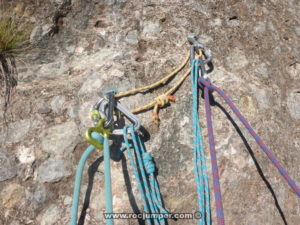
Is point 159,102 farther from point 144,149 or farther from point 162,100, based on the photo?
point 144,149

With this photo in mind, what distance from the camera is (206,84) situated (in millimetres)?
1499

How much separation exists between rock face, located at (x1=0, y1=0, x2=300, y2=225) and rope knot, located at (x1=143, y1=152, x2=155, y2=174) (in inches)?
A: 3.2

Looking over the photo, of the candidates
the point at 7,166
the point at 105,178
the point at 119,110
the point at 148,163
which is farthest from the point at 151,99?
the point at 7,166

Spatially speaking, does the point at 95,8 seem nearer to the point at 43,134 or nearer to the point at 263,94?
the point at 43,134

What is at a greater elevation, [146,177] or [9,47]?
[9,47]

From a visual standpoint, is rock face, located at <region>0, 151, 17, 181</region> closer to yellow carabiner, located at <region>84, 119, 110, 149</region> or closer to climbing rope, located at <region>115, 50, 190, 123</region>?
yellow carabiner, located at <region>84, 119, 110, 149</region>

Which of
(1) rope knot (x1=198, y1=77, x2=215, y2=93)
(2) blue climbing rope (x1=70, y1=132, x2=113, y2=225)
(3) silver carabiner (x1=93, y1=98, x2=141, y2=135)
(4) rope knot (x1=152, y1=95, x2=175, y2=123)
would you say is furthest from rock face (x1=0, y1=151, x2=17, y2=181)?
(1) rope knot (x1=198, y1=77, x2=215, y2=93)

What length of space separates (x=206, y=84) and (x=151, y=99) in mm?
264

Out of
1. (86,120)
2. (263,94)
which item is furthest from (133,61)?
(263,94)

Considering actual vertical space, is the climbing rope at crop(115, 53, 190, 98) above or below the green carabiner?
above

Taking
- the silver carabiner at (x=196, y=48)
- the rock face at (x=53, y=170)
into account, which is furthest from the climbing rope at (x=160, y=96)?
the rock face at (x=53, y=170)

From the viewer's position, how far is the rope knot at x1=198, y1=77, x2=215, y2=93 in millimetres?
1493

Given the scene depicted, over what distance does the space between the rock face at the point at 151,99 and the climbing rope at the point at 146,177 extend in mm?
44

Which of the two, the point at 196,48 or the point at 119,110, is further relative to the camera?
the point at 196,48
